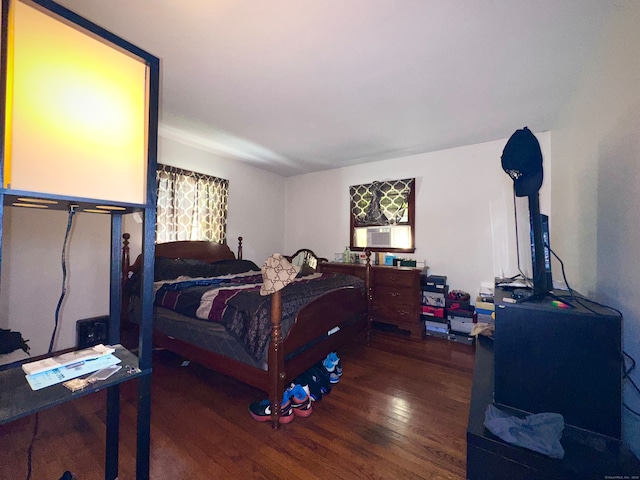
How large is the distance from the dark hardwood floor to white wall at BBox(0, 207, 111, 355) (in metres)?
1.09

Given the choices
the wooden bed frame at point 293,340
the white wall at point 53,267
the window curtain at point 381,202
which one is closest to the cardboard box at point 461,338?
the wooden bed frame at point 293,340

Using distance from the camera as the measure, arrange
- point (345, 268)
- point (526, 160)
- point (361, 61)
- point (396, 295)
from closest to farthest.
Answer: point (526, 160) < point (361, 61) < point (396, 295) < point (345, 268)

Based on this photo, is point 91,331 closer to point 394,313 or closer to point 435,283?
point 394,313

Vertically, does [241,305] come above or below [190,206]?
below

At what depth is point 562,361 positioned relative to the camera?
114 cm

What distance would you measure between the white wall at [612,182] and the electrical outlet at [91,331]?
4.09 metres

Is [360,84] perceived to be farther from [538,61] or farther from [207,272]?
[207,272]

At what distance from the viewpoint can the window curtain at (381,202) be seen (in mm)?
3988

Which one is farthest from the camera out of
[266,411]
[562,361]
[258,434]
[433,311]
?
[433,311]

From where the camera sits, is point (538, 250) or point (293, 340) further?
point (293, 340)

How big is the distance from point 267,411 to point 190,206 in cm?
286

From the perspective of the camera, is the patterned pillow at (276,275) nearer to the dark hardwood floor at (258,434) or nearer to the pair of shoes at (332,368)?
the dark hardwood floor at (258,434)

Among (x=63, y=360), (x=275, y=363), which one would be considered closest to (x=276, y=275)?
(x=275, y=363)

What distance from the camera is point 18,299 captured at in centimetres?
241
